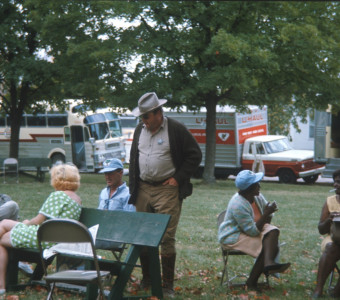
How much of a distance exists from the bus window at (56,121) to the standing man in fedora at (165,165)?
1048 inches

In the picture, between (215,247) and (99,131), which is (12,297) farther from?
(99,131)

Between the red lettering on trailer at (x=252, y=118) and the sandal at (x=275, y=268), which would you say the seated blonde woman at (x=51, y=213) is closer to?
the sandal at (x=275, y=268)

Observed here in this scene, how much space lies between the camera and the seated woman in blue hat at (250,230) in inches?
259

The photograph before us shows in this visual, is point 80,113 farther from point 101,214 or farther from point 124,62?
point 101,214

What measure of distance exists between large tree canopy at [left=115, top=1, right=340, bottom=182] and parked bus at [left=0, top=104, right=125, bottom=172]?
8970 mm

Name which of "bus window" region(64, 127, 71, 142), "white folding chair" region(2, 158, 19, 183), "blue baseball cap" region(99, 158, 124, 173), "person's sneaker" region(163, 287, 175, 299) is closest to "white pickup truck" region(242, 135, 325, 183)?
"bus window" region(64, 127, 71, 142)

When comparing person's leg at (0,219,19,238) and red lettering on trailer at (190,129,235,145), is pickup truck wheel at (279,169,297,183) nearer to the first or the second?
red lettering on trailer at (190,129,235,145)

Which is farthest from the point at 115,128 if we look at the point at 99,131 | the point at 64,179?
the point at 64,179

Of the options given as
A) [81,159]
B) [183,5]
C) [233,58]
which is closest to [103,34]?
[183,5]

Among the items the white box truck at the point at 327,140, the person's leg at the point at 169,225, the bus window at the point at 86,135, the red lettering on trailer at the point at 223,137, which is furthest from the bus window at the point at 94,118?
the person's leg at the point at 169,225

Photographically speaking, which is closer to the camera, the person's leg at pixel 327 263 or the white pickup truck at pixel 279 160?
the person's leg at pixel 327 263

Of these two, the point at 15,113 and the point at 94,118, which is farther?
the point at 94,118

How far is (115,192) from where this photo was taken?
7.04 metres

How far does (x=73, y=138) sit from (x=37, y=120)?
250 cm
